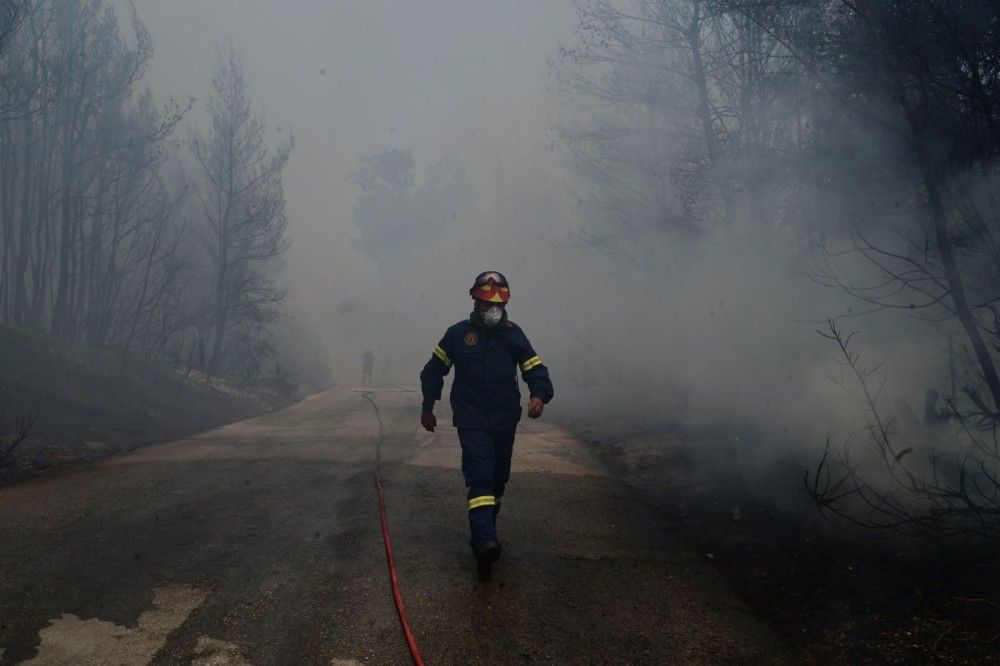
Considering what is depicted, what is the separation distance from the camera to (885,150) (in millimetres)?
5703

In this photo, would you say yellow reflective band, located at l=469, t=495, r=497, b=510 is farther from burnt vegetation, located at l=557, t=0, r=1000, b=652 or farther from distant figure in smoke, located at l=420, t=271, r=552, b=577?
burnt vegetation, located at l=557, t=0, r=1000, b=652

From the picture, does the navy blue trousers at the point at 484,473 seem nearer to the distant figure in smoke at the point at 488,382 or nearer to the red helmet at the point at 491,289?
the distant figure in smoke at the point at 488,382

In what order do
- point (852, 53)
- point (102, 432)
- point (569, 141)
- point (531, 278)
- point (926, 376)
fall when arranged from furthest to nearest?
point (531, 278) < point (569, 141) < point (102, 432) < point (926, 376) < point (852, 53)

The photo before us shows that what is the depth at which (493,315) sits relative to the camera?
390 cm

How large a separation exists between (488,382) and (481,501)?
0.77 m

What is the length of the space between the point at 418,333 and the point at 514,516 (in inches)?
1376

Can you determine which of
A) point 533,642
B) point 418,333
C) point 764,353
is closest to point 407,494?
point 533,642

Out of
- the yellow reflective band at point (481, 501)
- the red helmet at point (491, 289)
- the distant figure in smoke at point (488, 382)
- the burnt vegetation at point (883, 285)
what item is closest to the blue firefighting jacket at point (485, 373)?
the distant figure in smoke at point (488, 382)

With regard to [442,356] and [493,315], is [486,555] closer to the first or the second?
A: [442,356]

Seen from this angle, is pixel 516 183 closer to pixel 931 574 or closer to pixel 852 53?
pixel 852 53

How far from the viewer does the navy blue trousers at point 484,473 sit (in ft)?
11.3

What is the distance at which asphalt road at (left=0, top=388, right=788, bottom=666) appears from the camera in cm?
259

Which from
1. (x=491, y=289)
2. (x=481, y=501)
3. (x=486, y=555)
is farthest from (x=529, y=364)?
(x=486, y=555)

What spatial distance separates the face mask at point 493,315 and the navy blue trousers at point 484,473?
70 cm
